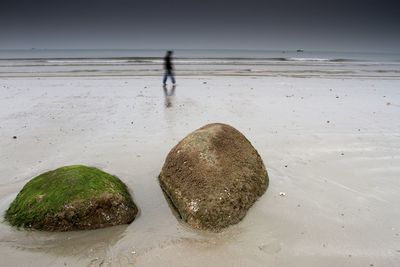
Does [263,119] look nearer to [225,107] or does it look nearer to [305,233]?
[225,107]

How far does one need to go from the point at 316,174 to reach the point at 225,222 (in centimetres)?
289

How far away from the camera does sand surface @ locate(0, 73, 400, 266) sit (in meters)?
4.84

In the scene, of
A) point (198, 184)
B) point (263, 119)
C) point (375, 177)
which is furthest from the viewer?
point (263, 119)

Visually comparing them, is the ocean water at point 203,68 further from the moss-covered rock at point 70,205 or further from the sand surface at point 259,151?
the moss-covered rock at point 70,205

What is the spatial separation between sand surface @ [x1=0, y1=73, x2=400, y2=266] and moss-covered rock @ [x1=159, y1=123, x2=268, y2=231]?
20cm

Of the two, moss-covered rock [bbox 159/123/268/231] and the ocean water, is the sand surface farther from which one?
the ocean water

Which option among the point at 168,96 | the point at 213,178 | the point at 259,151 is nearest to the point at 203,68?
the point at 168,96

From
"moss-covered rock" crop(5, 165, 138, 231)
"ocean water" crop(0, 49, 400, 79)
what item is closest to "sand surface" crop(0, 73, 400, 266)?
"moss-covered rock" crop(5, 165, 138, 231)

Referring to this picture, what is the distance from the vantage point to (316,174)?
739cm

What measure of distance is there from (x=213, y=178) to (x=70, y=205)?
2114 millimetres

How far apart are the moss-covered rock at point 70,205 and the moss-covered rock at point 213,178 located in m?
0.87

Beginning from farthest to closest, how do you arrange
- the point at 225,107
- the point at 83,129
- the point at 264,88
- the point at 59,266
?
1. the point at 264,88
2. the point at 225,107
3. the point at 83,129
4. the point at 59,266

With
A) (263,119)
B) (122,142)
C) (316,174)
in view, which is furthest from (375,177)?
(122,142)

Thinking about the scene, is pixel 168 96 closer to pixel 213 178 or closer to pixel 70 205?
pixel 213 178
